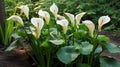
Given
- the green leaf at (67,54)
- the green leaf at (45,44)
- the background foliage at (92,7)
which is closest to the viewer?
the green leaf at (67,54)

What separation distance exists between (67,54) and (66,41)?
338mm

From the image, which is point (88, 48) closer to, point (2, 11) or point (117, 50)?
point (117, 50)

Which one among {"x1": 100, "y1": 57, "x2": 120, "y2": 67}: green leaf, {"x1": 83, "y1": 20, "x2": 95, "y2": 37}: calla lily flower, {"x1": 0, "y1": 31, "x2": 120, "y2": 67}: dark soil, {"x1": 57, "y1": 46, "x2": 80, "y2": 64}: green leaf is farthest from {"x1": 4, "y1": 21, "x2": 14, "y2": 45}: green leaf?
{"x1": 100, "y1": 57, "x2": 120, "y2": 67}: green leaf

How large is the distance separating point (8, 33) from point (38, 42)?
1070 mm

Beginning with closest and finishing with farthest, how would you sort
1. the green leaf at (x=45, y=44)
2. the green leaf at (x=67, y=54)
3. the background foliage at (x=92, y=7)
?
the green leaf at (x=67, y=54)
the green leaf at (x=45, y=44)
the background foliage at (x=92, y=7)

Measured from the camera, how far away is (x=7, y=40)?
13.8 ft

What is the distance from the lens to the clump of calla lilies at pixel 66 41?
299cm

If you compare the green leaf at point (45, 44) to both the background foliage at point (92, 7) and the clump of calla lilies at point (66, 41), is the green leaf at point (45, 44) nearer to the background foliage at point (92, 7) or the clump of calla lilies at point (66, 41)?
the clump of calla lilies at point (66, 41)

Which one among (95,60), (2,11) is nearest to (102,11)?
(2,11)

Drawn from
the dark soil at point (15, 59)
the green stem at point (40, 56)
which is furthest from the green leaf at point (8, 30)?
the green stem at point (40, 56)

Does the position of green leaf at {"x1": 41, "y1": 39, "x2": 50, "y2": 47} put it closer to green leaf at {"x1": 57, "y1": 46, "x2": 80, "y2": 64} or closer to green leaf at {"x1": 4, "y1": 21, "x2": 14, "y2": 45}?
green leaf at {"x1": 57, "y1": 46, "x2": 80, "y2": 64}

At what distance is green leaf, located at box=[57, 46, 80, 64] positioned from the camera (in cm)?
283

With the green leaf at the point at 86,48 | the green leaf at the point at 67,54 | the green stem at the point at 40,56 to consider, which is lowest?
the green stem at the point at 40,56

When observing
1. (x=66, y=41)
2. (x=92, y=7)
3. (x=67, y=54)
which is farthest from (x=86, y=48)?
(x=92, y=7)
